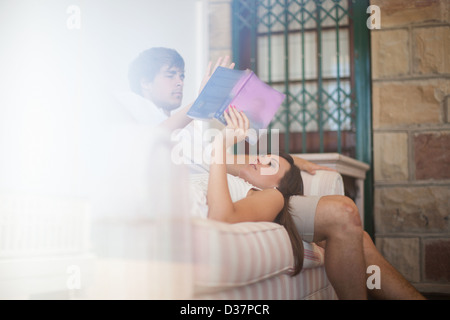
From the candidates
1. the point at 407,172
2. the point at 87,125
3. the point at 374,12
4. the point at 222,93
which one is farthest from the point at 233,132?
the point at 374,12

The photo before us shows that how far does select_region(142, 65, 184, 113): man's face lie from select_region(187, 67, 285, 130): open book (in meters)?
0.34

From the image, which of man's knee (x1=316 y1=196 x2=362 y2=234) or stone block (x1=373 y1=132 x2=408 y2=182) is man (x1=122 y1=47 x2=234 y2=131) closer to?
man's knee (x1=316 y1=196 x2=362 y2=234)

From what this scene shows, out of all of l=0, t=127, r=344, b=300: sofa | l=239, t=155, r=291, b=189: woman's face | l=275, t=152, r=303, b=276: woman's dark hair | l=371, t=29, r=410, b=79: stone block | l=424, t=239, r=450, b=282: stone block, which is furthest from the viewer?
l=371, t=29, r=410, b=79: stone block

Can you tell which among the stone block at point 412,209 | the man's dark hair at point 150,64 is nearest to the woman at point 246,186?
the man's dark hair at point 150,64

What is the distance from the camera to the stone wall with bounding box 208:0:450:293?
7.88ft

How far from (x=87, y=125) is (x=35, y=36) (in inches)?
17.4

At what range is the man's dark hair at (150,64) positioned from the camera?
173 centimetres

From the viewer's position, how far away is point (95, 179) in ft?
3.23

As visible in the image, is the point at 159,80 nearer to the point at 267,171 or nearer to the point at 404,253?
the point at 267,171

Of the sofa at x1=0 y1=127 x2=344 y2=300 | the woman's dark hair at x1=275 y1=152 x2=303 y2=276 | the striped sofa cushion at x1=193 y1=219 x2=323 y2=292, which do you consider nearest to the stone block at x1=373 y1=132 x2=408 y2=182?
the woman's dark hair at x1=275 y1=152 x2=303 y2=276

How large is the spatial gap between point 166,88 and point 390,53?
1.37m

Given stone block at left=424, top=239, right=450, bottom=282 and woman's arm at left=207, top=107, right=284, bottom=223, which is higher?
woman's arm at left=207, top=107, right=284, bottom=223

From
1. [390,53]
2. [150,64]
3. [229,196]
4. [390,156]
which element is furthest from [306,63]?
[229,196]

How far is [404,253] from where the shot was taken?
2.45m
